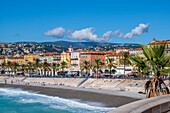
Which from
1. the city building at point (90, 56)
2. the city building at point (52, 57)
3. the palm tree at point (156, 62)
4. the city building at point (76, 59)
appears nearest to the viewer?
the palm tree at point (156, 62)

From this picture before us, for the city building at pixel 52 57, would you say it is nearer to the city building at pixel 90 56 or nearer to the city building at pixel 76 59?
the city building at pixel 76 59

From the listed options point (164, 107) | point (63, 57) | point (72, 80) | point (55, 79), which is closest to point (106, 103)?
point (164, 107)

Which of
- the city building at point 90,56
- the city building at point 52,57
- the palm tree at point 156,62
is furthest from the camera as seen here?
the city building at point 52,57

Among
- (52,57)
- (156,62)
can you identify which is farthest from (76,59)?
(156,62)

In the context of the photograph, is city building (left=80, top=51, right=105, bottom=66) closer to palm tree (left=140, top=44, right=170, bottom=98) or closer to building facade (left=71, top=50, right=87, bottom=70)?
building facade (left=71, top=50, right=87, bottom=70)

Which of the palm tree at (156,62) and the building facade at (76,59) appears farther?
the building facade at (76,59)

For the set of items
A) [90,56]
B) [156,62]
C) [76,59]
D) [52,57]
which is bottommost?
[156,62]

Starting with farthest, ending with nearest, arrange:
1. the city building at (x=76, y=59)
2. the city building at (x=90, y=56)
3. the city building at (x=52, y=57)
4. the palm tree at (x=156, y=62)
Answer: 1. the city building at (x=52, y=57)
2. the city building at (x=76, y=59)
3. the city building at (x=90, y=56)
4. the palm tree at (x=156, y=62)

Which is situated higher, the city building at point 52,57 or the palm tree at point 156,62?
the city building at point 52,57

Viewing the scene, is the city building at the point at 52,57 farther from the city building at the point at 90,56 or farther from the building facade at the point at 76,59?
the city building at the point at 90,56

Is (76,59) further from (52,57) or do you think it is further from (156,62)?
(156,62)

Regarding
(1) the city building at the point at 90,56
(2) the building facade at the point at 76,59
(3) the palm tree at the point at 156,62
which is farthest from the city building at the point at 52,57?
(3) the palm tree at the point at 156,62

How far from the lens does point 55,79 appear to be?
9100cm

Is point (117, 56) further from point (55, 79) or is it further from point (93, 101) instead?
point (93, 101)
